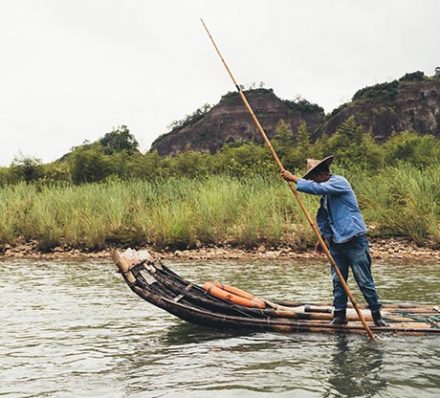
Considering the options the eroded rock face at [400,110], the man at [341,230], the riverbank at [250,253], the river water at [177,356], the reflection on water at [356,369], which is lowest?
the reflection on water at [356,369]

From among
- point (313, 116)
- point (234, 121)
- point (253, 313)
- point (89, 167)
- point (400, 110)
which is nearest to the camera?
point (253, 313)

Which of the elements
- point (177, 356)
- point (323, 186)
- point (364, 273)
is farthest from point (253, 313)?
point (323, 186)

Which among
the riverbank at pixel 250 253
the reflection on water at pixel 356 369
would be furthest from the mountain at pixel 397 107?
the reflection on water at pixel 356 369

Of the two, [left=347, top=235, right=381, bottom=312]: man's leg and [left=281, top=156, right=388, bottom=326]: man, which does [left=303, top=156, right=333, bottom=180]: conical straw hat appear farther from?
[left=347, top=235, right=381, bottom=312]: man's leg

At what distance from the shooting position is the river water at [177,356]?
18.6 feet

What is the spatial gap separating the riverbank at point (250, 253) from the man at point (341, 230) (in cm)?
713

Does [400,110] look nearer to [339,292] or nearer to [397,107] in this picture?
[397,107]

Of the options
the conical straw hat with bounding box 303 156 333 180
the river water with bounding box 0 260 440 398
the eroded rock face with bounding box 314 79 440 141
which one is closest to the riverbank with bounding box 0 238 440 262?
the river water with bounding box 0 260 440 398

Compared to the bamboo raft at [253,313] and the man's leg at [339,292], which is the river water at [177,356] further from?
the man's leg at [339,292]

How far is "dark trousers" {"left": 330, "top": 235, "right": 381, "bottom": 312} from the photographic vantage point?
286 inches

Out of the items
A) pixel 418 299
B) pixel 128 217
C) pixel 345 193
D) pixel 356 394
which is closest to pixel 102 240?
pixel 128 217

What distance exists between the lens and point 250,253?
1562cm

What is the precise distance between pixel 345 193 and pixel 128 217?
35.7 feet

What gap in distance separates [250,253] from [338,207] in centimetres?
835
